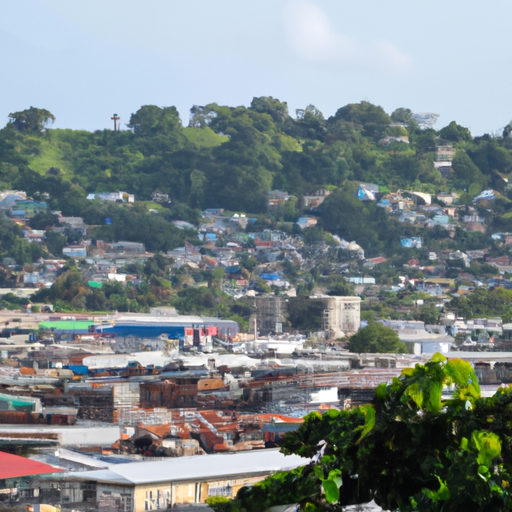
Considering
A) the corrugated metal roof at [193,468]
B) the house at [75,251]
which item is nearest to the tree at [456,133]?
the house at [75,251]

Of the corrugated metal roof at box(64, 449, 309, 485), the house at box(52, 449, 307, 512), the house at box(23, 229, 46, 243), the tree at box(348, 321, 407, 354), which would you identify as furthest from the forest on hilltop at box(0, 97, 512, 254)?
the house at box(52, 449, 307, 512)

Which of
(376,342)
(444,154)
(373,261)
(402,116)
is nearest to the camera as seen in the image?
(376,342)

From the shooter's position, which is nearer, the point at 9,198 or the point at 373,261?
the point at 373,261

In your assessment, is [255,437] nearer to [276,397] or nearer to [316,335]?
[276,397]

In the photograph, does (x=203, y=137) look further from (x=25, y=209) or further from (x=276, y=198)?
(x=25, y=209)

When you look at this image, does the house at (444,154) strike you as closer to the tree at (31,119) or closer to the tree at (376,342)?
the tree at (31,119)

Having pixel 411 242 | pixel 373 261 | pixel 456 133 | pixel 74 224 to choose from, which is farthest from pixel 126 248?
pixel 456 133

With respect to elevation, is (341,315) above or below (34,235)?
below
